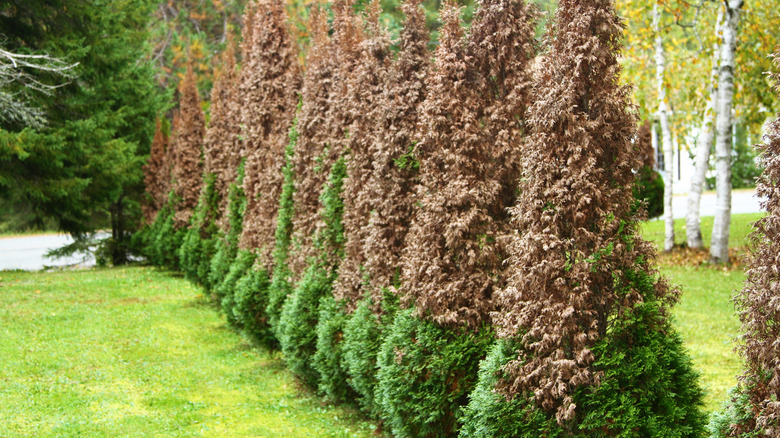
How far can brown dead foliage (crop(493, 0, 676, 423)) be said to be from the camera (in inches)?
185

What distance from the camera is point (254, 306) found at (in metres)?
10.7

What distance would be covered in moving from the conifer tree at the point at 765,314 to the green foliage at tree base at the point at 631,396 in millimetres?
938

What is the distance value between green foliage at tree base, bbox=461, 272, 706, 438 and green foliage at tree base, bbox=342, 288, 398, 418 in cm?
217

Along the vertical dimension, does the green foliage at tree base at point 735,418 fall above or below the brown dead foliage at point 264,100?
below

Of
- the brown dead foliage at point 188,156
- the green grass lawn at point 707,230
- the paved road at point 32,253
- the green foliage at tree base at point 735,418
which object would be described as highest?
the brown dead foliage at point 188,156

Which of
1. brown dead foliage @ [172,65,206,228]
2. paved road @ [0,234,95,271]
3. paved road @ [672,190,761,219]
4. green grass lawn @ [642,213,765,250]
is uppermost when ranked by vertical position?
brown dead foliage @ [172,65,206,228]

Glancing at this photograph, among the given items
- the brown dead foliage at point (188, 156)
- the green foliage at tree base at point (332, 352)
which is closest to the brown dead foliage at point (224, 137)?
the brown dead foliage at point (188, 156)

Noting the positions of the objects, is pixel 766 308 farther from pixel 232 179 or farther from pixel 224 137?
pixel 224 137

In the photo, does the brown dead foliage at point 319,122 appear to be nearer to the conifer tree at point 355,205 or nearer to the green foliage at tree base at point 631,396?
the conifer tree at point 355,205

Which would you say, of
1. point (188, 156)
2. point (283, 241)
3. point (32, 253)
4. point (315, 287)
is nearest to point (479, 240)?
point (315, 287)

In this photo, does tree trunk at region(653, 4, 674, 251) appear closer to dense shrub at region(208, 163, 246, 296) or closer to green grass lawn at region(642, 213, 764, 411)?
green grass lawn at region(642, 213, 764, 411)

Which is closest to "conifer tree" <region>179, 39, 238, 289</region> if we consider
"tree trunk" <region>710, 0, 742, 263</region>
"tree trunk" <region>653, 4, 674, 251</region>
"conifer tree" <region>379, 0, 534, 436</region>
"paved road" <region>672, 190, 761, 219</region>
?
"conifer tree" <region>379, 0, 534, 436</region>

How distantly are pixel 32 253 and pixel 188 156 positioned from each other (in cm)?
1507

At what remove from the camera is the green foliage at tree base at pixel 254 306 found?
10633 millimetres
